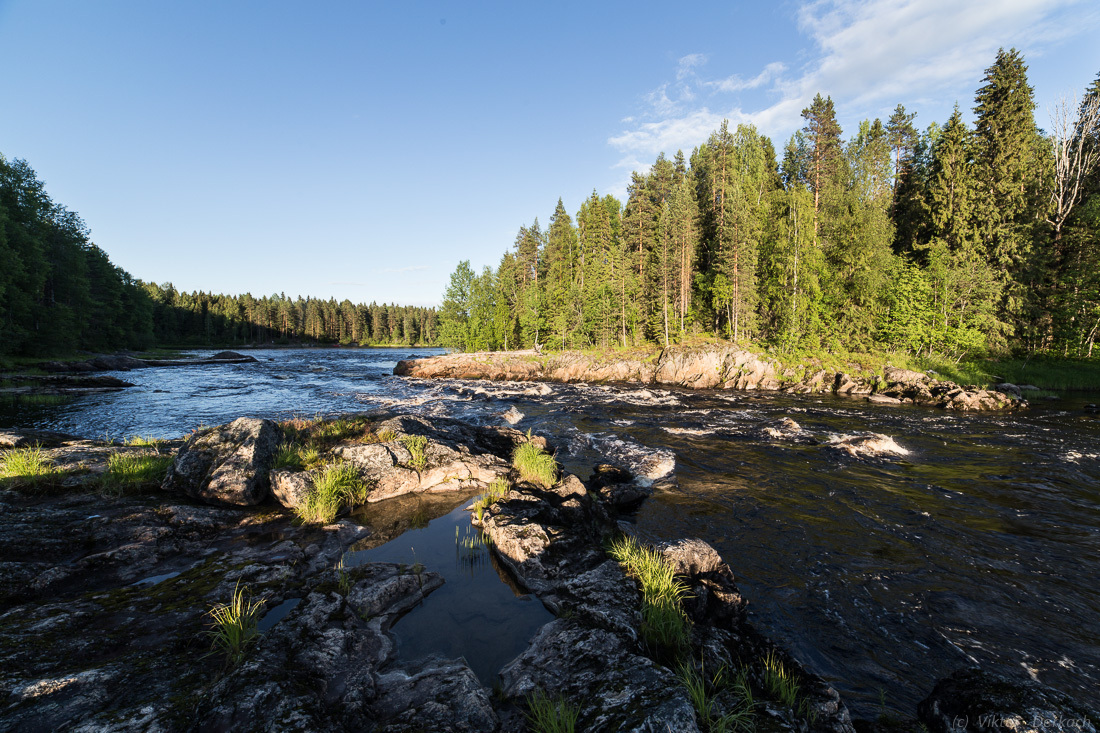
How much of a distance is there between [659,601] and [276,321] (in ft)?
522

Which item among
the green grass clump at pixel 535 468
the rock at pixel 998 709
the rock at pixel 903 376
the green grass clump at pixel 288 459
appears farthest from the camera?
the rock at pixel 903 376

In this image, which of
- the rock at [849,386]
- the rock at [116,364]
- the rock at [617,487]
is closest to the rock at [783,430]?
the rock at [617,487]

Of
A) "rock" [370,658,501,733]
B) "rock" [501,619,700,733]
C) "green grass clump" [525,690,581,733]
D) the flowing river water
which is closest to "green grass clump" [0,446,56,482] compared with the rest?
the flowing river water

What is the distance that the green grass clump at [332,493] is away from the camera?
8.15m

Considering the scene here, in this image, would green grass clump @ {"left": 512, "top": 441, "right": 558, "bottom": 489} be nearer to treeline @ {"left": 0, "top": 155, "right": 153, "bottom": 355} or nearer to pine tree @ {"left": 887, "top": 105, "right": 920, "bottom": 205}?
treeline @ {"left": 0, "top": 155, "right": 153, "bottom": 355}

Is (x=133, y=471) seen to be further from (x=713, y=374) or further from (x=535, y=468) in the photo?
(x=713, y=374)

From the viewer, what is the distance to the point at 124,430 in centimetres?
1812

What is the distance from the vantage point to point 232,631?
13.9 ft

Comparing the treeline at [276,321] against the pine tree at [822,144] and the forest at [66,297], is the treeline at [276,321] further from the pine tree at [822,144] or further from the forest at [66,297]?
the pine tree at [822,144]

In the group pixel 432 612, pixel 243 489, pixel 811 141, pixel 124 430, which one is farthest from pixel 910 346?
pixel 124 430

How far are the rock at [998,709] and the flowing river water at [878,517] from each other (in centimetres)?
61

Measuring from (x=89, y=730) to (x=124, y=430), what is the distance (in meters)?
22.2

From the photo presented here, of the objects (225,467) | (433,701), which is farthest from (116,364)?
(433,701)

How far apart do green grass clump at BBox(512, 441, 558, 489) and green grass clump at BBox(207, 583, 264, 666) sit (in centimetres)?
642
